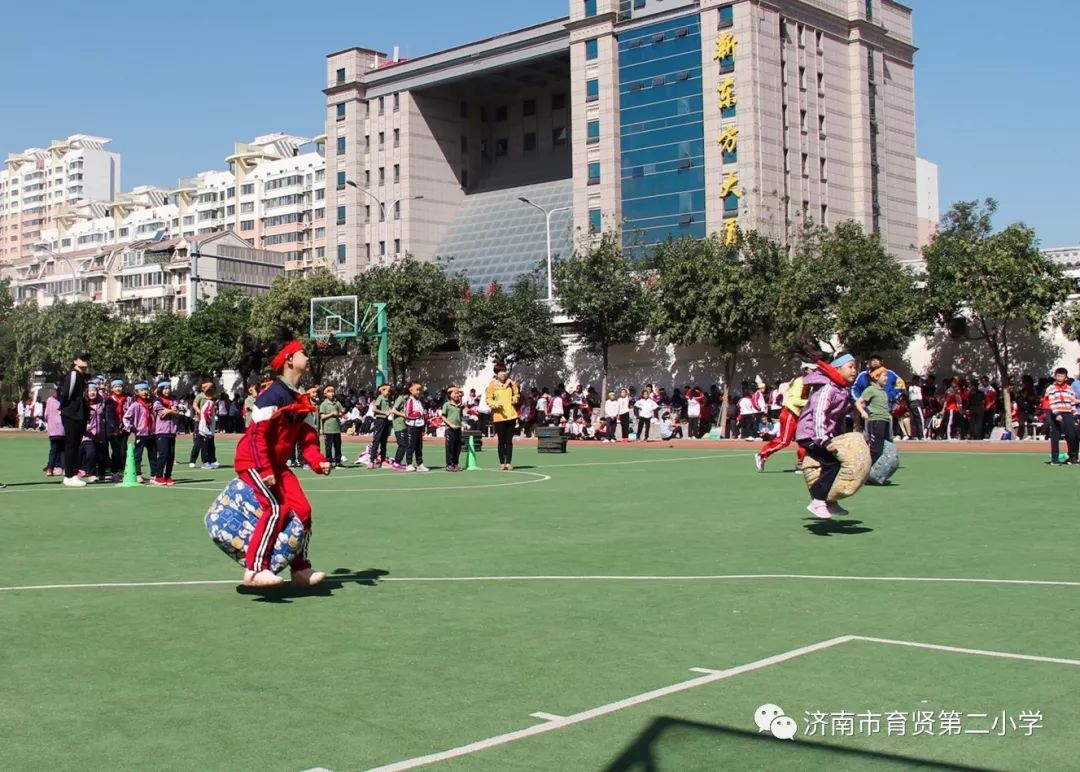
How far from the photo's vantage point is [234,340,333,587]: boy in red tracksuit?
847cm

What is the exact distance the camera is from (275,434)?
8812 millimetres

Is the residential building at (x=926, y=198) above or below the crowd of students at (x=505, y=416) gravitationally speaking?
above

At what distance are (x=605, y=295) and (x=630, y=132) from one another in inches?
1078

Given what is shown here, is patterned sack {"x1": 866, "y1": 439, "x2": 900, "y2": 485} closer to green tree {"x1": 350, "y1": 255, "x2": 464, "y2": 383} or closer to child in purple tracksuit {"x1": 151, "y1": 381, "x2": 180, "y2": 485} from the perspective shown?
child in purple tracksuit {"x1": 151, "y1": 381, "x2": 180, "y2": 485}

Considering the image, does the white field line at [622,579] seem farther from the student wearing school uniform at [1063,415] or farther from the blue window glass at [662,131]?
the blue window glass at [662,131]

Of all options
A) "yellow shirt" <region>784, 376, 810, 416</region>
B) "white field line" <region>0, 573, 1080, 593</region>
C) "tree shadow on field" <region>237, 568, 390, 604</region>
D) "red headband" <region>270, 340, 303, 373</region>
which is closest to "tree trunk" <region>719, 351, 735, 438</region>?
"yellow shirt" <region>784, 376, 810, 416</region>

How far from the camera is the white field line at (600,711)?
4.88 m

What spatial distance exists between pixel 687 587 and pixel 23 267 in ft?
540

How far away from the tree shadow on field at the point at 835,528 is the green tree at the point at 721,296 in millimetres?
31662

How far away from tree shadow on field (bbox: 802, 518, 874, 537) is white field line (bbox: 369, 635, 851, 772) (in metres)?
5.04

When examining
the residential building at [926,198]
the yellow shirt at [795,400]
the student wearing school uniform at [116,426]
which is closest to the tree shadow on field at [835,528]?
the yellow shirt at [795,400]

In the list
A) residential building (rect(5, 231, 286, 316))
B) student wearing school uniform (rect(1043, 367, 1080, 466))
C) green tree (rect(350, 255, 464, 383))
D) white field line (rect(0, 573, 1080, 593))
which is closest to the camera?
white field line (rect(0, 573, 1080, 593))

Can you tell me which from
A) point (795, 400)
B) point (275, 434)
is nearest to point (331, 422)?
point (795, 400)

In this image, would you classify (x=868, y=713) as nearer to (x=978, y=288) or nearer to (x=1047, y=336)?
(x=978, y=288)
